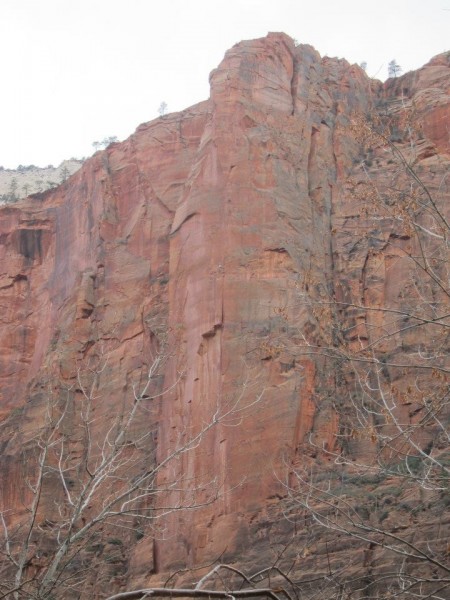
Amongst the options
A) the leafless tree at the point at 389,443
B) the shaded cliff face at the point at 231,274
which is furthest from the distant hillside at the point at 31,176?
the leafless tree at the point at 389,443

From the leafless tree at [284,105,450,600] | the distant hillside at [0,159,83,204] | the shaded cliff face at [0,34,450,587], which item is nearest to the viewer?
the leafless tree at [284,105,450,600]

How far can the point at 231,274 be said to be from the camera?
31297mm

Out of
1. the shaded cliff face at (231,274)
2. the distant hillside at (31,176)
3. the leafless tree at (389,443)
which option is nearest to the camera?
the leafless tree at (389,443)

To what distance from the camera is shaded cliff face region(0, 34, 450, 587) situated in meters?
28.5

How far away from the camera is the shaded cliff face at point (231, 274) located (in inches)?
1124

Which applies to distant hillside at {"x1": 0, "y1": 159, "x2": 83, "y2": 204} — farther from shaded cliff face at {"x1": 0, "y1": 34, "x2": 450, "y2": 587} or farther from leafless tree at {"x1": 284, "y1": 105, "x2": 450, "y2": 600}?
leafless tree at {"x1": 284, "y1": 105, "x2": 450, "y2": 600}

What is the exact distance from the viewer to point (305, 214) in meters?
33.5

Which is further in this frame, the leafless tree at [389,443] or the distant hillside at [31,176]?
the distant hillside at [31,176]

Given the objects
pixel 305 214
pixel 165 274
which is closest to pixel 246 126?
pixel 305 214

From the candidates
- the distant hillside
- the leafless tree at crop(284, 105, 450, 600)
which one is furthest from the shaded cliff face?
the distant hillside

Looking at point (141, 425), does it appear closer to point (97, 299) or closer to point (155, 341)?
point (155, 341)

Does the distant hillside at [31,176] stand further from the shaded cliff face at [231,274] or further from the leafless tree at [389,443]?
the leafless tree at [389,443]

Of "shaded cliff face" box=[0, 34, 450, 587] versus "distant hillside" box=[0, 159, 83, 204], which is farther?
"distant hillside" box=[0, 159, 83, 204]

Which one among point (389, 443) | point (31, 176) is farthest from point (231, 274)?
point (31, 176)
